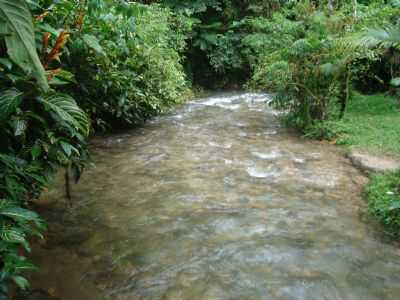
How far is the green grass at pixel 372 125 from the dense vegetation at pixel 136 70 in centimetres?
8

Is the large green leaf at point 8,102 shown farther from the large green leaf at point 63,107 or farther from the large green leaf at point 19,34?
the large green leaf at point 19,34

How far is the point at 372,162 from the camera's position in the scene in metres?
Answer: 4.74

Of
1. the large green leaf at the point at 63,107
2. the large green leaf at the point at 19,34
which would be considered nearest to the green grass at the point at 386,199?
the large green leaf at the point at 63,107

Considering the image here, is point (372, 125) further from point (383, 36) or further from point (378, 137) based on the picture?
point (383, 36)

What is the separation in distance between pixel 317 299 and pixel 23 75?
2.10 metres

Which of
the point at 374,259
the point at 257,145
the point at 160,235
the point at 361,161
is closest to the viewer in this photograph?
the point at 374,259

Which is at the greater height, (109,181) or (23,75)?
(23,75)

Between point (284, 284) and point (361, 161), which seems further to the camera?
point (361, 161)

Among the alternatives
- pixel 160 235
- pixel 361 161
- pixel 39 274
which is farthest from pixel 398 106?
pixel 39 274

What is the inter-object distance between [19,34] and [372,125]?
608 cm

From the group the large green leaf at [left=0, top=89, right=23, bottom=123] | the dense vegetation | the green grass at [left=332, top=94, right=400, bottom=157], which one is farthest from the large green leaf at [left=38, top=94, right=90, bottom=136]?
the green grass at [left=332, top=94, right=400, bottom=157]

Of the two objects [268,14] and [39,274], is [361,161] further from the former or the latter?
[268,14]

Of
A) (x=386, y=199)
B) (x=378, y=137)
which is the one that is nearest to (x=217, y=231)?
(x=386, y=199)

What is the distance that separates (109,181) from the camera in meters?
4.30
